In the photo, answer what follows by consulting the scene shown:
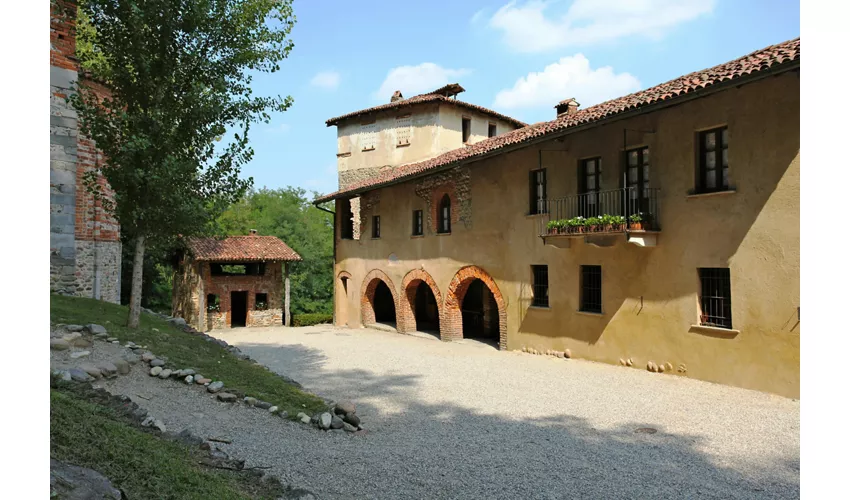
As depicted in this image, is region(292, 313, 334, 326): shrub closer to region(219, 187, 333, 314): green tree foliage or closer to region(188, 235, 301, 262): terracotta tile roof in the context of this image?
region(188, 235, 301, 262): terracotta tile roof

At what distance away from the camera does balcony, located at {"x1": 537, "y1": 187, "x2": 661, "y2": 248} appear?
10.0 metres

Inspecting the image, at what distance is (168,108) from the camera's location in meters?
9.80

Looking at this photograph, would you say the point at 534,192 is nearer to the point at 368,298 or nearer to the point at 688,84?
the point at 688,84

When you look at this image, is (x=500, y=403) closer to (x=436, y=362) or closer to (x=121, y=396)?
(x=436, y=362)

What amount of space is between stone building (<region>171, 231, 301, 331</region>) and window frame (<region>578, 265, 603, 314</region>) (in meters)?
15.1

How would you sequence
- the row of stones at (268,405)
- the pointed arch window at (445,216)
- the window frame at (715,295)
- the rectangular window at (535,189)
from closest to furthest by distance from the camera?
the row of stones at (268,405), the window frame at (715,295), the rectangular window at (535,189), the pointed arch window at (445,216)

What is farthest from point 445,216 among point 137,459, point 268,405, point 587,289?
point 137,459

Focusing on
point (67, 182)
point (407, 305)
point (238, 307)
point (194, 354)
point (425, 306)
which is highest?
point (67, 182)

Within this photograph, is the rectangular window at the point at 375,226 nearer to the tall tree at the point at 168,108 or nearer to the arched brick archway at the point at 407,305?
the arched brick archway at the point at 407,305

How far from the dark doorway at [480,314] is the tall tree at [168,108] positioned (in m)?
8.52

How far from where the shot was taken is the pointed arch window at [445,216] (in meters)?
16.2

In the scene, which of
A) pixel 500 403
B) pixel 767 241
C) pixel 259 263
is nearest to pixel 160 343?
pixel 500 403


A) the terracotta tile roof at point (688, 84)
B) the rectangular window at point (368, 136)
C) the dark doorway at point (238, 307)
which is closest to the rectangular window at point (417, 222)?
the terracotta tile roof at point (688, 84)

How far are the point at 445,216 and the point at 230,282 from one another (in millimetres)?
11731
